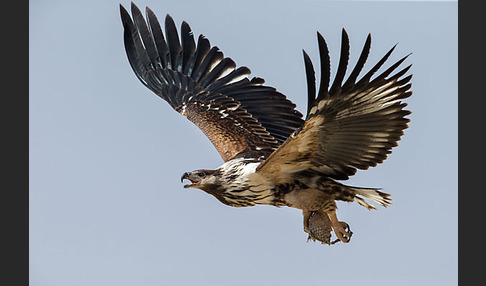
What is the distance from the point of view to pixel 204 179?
514 cm

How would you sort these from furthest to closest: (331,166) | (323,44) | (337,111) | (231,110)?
(231,110) < (331,166) < (337,111) < (323,44)


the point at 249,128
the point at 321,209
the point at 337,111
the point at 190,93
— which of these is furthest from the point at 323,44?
the point at 190,93

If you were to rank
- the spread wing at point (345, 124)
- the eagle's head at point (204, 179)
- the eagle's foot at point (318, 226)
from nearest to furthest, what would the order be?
the spread wing at point (345, 124) → the eagle's head at point (204, 179) → the eagle's foot at point (318, 226)

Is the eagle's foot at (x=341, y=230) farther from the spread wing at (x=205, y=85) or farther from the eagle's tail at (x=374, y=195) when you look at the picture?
the spread wing at (x=205, y=85)

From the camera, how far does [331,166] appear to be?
16.5 ft

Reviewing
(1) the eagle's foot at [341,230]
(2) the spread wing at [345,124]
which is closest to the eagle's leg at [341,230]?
(1) the eagle's foot at [341,230]

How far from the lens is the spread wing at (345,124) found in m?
4.43

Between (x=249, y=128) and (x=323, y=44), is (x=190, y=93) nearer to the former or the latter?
(x=249, y=128)

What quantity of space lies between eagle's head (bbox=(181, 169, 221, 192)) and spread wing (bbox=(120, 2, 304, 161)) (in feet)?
2.84

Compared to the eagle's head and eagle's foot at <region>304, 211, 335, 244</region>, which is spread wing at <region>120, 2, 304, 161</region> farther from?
the eagle's head

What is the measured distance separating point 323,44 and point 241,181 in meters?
1.24

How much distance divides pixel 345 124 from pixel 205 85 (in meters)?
2.33

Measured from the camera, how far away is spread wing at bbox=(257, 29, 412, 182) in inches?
174

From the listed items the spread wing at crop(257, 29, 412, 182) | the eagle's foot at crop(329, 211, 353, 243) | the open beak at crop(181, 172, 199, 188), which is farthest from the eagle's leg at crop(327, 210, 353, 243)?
the open beak at crop(181, 172, 199, 188)
